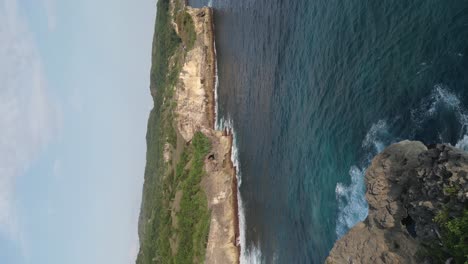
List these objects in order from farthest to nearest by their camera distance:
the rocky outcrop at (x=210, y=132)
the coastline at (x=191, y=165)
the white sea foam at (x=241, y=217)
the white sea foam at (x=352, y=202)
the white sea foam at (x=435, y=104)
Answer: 1. the coastline at (x=191, y=165)
2. the rocky outcrop at (x=210, y=132)
3. the white sea foam at (x=241, y=217)
4. the white sea foam at (x=352, y=202)
5. the white sea foam at (x=435, y=104)

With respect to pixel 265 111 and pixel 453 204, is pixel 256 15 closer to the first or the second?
pixel 265 111

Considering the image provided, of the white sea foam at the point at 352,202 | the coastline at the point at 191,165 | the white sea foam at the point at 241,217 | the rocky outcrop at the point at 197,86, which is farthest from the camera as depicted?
the rocky outcrop at the point at 197,86

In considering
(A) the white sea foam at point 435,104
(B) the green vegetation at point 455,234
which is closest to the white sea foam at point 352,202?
(A) the white sea foam at point 435,104

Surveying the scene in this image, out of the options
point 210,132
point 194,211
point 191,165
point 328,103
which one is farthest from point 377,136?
point 210,132

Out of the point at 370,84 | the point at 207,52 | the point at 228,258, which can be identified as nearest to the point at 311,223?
the point at 370,84

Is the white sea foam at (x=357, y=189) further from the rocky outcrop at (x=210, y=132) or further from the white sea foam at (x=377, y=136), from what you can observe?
the rocky outcrop at (x=210, y=132)
